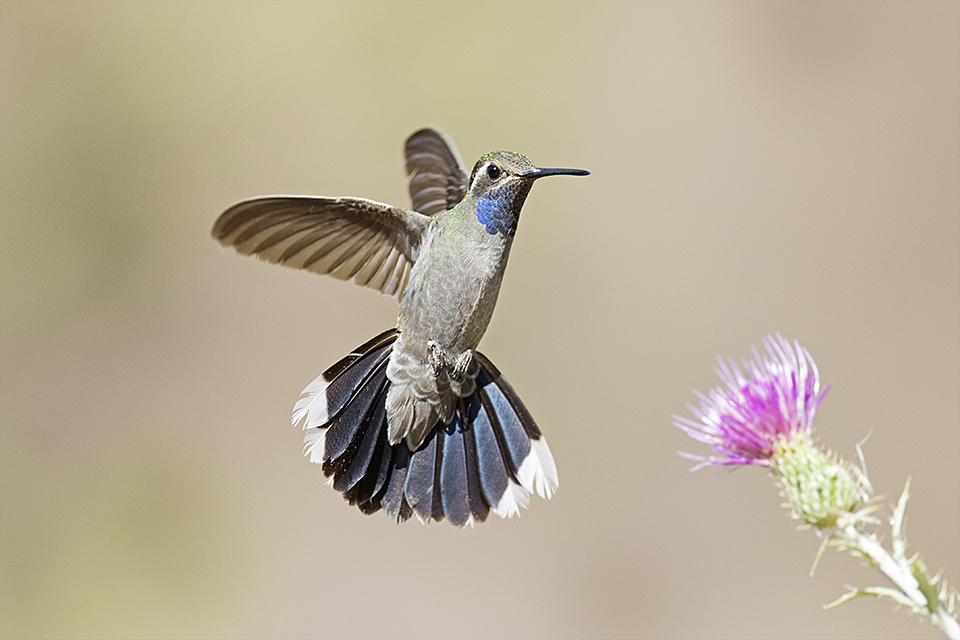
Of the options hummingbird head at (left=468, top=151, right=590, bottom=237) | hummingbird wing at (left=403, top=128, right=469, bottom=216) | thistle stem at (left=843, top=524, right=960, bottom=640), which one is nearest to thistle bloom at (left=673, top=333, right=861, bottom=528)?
thistle stem at (left=843, top=524, right=960, bottom=640)

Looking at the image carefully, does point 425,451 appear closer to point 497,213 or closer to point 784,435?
point 497,213

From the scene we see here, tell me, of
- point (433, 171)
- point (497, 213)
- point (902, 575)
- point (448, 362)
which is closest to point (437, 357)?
point (448, 362)

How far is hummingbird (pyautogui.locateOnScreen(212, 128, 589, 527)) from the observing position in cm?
178

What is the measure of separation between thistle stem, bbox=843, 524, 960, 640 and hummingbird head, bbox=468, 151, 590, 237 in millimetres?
900

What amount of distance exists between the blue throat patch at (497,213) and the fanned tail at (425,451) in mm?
370

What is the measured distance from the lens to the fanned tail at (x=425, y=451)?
6.28ft

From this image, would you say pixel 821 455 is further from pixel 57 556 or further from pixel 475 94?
pixel 57 556

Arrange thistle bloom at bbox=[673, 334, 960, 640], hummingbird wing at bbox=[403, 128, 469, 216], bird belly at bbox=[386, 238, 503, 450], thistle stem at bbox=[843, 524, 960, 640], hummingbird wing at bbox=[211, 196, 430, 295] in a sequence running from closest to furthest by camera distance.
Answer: thistle stem at bbox=[843, 524, 960, 640] < thistle bloom at bbox=[673, 334, 960, 640] < hummingbird wing at bbox=[211, 196, 430, 295] < bird belly at bbox=[386, 238, 503, 450] < hummingbird wing at bbox=[403, 128, 469, 216]

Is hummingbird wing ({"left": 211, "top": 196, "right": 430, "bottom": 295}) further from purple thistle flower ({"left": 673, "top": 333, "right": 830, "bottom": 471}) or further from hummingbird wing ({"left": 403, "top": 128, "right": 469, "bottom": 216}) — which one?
purple thistle flower ({"left": 673, "top": 333, "right": 830, "bottom": 471})

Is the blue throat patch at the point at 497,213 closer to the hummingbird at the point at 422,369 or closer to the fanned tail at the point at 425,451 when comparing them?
the hummingbird at the point at 422,369

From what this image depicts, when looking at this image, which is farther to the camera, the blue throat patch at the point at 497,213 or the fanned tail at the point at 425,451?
the fanned tail at the point at 425,451

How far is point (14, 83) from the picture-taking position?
183 inches

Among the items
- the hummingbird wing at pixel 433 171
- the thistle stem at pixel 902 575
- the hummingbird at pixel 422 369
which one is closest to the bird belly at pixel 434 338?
the hummingbird at pixel 422 369

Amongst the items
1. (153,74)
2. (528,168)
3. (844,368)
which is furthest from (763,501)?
(153,74)
